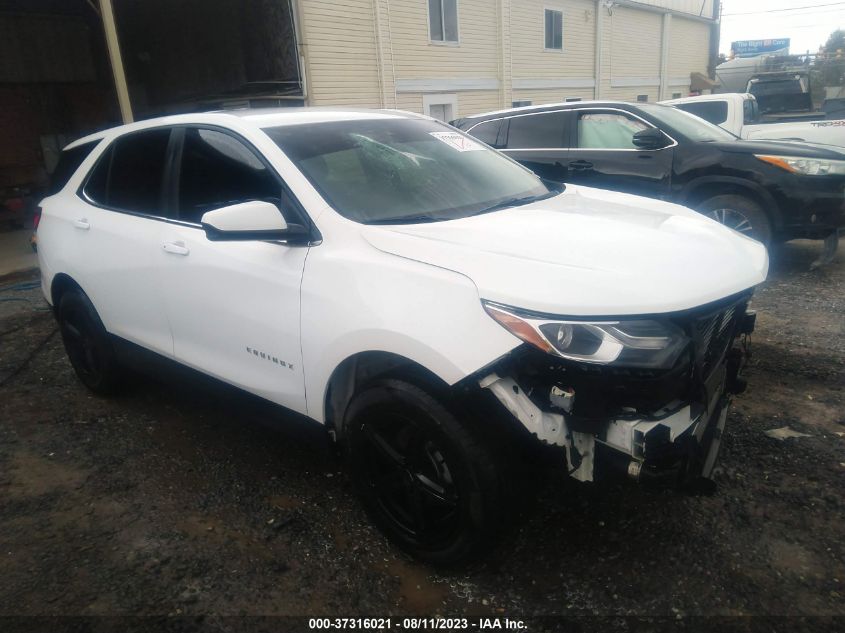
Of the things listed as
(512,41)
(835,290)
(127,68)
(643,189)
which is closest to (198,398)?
(643,189)

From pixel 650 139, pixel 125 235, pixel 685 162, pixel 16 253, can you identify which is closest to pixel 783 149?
pixel 685 162

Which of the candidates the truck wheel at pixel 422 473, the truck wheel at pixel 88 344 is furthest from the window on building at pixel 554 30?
the truck wheel at pixel 422 473

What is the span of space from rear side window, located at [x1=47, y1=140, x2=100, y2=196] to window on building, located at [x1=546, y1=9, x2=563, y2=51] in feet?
58.8

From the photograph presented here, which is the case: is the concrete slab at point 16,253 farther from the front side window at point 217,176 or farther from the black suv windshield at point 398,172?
the black suv windshield at point 398,172

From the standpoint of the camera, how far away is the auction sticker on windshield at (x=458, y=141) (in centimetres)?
338

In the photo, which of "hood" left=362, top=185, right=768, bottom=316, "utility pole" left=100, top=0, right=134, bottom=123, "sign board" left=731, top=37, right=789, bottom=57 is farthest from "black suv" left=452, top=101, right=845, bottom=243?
"sign board" left=731, top=37, right=789, bottom=57

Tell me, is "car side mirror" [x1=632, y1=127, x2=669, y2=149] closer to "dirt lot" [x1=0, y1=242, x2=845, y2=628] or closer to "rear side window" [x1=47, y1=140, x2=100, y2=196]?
"dirt lot" [x1=0, y1=242, x2=845, y2=628]

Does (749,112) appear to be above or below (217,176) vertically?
below

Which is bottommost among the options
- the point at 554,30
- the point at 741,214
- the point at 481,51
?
the point at 741,214

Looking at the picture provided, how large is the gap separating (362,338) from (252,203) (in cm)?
75

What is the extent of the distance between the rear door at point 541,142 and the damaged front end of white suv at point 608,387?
5.13 meters

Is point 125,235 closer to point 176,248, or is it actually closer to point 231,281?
point 176,248

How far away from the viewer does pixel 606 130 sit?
6754mm

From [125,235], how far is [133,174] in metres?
0.38
